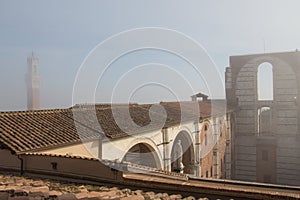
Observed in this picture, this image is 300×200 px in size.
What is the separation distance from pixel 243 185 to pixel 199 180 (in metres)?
0.97

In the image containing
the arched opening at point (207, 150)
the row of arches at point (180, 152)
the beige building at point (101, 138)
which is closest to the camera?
the beige building at point (101, 138)

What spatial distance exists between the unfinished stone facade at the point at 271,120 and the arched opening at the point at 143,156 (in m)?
14.4

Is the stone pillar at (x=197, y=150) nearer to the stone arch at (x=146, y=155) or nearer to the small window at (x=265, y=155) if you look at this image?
the stone arch at (x=146, y=155)

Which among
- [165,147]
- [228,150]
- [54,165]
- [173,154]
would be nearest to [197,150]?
[173,154]

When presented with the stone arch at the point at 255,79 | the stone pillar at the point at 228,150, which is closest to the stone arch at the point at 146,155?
the stone pillar at the point at 228,150

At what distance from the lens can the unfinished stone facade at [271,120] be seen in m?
24.0

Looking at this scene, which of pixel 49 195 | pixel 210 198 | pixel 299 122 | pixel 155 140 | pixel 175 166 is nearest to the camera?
pixel 49 195

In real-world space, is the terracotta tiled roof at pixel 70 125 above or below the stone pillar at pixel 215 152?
above

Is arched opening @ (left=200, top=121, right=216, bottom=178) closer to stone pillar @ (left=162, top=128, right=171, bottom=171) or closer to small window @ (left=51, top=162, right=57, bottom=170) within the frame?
stone pillar @ (left=162, top=128, right=171, bottom=171)

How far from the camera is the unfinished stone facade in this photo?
24.0 metres

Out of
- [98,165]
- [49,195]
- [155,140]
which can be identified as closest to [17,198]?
[49,195]

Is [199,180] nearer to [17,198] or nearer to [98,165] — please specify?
[98,165]

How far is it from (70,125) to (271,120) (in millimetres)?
19135

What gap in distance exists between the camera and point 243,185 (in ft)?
20.3
